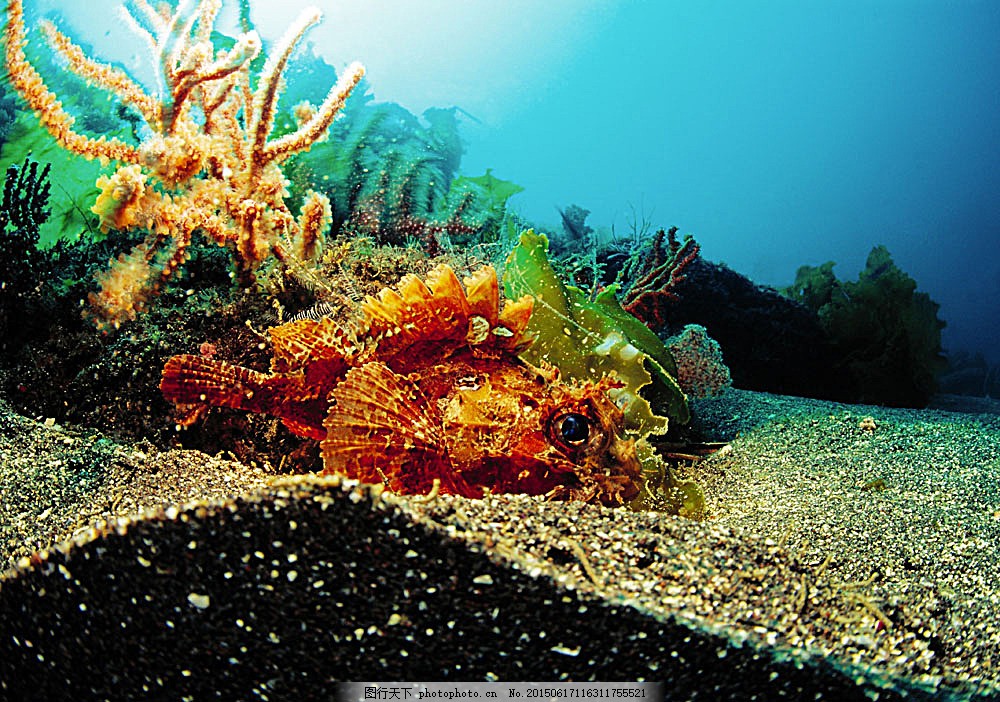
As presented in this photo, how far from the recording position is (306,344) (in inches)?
74.4

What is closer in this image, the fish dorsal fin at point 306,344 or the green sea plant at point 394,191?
the fish dorsal fin at point 306,344

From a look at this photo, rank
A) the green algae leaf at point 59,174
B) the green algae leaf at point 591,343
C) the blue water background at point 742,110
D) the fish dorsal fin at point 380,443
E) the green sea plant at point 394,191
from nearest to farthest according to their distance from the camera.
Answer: the fish dorsal fin at point 380,443, the green algae leaf at point 591,343, the green algae leaf at point 59,174, the green sea plant at point 394,191, the blue water background at point 742,110

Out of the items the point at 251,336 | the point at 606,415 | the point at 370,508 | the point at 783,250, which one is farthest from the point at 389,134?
the point at 783,250

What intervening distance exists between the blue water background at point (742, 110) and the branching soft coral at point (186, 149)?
4673 cm

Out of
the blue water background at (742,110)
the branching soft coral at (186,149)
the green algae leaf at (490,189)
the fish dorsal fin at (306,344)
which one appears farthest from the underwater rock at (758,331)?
the blue water background at (742,110)

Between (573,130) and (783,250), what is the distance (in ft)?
109

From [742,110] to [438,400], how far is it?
8578 cm

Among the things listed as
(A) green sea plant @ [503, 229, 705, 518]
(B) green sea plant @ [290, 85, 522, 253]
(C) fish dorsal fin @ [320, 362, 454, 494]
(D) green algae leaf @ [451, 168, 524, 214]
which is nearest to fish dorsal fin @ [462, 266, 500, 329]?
(A) green sea plant @ [503, 229, 705, 518]

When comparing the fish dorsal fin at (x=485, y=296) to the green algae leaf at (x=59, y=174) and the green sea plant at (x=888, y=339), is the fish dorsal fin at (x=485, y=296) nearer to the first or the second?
the green algae leaf at (x=59, y=174)

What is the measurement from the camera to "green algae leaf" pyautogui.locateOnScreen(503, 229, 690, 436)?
207cm

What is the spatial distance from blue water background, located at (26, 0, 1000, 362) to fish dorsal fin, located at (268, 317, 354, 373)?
157 ft

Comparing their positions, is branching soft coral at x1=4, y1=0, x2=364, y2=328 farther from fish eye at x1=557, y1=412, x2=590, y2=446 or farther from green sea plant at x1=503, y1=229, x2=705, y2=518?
fish eye at x1=557, y1=412, x2=590, y2=446

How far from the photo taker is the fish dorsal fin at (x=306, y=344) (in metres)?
1.89

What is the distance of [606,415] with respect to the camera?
168 cm
